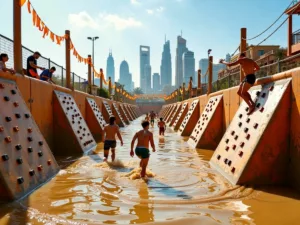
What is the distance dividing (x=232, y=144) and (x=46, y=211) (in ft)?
14.2

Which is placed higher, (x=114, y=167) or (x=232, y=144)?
(x=232, y=144)

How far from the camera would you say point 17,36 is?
7.83 m

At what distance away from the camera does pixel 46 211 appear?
4.29 meters

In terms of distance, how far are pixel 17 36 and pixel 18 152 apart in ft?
12.0

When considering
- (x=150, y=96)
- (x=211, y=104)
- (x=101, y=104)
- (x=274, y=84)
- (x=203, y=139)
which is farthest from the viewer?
(x=150, y=96)

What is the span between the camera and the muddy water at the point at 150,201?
4.06 m

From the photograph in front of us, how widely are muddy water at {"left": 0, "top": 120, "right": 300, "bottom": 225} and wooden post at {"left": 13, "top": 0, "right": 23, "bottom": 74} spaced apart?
9.40 feet

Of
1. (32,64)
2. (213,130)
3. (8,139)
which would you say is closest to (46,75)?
(32,64)

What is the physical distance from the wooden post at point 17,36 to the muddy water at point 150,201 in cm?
287

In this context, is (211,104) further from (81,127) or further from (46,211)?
(46,211)

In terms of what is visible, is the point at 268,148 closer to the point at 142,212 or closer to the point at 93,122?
the point at 142,212

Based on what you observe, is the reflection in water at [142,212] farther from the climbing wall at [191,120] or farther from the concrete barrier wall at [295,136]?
the climbing wall at [191,120]

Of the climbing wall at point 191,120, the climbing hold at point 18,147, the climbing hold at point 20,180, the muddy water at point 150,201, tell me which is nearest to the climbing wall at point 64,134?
the muddy water at point 150,201

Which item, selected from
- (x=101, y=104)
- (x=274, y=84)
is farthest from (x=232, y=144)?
(x=101, y=104)
